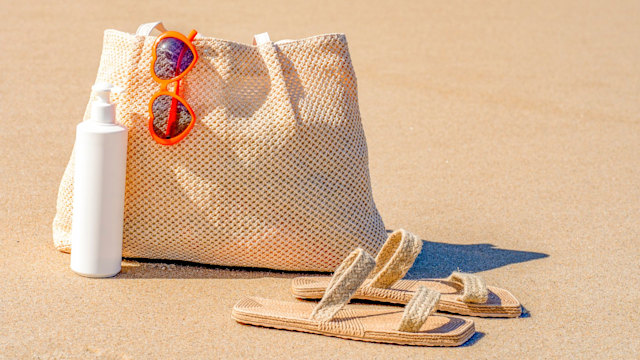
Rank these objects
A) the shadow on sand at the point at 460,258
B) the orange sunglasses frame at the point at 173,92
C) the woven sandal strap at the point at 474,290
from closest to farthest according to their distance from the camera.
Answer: the woven sandal strap at the point at 474,290 → the orange sunglasses frame at the point at 173,92 → the shadow on sand at the point at 460,258

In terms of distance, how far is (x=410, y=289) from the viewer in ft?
8.54

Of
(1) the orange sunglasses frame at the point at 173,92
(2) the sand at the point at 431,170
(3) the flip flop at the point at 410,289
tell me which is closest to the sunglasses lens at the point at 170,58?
(1) the orange sunglasses frame at the point at 173,92

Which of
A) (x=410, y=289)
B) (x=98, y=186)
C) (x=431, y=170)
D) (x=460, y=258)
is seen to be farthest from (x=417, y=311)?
(x=431, y=170)

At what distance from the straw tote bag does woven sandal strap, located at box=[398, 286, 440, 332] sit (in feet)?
1.39

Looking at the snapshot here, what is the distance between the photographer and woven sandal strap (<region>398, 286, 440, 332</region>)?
Answer: 2.29 metres

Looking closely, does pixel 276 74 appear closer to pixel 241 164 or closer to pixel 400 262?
pixel 241 164

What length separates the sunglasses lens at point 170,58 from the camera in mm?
2594

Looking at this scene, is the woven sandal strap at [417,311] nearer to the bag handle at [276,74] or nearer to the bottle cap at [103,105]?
the bag handle at [276,74]

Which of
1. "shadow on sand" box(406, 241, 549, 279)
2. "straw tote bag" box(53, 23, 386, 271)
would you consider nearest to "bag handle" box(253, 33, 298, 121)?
"straw tote bag" box(53, 23, 386, 271)

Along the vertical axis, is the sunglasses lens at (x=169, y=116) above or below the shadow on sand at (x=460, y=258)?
above

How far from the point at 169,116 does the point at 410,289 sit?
0.87 m

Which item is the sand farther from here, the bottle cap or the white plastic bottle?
the bottle cap

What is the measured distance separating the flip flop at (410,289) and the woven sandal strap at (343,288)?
0.30ft

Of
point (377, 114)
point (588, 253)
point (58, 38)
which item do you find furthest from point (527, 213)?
point (58, 38)
